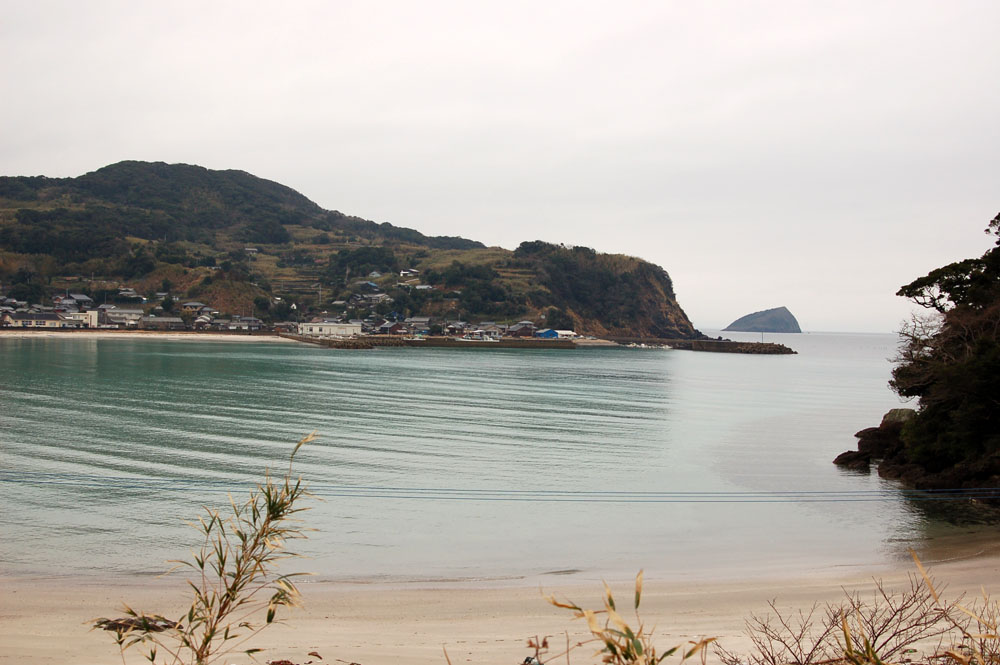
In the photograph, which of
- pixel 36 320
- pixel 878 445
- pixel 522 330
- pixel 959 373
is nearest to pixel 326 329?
pixel 522 330

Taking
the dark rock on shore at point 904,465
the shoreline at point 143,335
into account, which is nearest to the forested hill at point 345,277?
the shoreline at point 143,335

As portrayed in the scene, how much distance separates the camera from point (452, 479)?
804 inches

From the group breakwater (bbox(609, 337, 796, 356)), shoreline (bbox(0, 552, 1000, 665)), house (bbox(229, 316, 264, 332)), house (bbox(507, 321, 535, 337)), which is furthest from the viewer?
breakwater (bbox(609, 337, 796, 356))

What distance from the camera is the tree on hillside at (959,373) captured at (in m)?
18.9

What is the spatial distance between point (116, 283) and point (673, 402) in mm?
115506

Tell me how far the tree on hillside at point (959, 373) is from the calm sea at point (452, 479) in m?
2.36

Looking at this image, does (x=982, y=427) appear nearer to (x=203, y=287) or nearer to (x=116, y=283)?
(x=203, y=287)

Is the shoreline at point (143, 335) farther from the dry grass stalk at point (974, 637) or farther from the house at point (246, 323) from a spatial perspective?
the dry grass stalk at point (974, 637)

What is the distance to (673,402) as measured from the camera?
4391 cm

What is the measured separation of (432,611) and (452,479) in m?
10.1

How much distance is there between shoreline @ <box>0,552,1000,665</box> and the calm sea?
888 millimetres

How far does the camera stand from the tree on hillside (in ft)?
62.1

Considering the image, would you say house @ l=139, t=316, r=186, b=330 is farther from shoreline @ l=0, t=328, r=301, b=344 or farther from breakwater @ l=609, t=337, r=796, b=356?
breakwater @ l=609, t=337, r=796, b=356

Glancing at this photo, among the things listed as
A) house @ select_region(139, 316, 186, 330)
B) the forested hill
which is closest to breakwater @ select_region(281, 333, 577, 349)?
the forested hill
